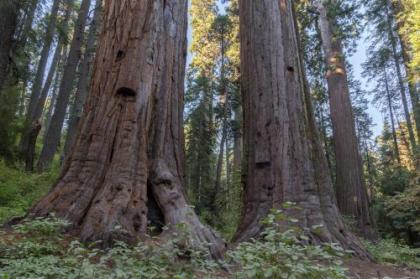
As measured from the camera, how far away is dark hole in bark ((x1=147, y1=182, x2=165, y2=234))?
172 inches

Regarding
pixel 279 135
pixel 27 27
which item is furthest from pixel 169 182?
pixel 27 27

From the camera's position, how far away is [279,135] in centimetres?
600

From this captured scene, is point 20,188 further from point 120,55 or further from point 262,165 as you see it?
point 262,165

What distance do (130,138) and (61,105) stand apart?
33.5ft

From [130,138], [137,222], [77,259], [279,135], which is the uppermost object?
[279,135]

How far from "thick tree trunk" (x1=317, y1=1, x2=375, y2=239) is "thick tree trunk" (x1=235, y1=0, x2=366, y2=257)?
5.26 m

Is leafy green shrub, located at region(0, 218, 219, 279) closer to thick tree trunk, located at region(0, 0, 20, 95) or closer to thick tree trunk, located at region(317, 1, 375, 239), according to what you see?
thick tree trunk, located at region(0, 0, 20, 95)

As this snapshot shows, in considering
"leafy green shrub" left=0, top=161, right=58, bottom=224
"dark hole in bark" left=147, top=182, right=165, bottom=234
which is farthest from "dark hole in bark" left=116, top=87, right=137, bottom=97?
"leafy green shrub" left=0, top=161, right=58, bottom=224

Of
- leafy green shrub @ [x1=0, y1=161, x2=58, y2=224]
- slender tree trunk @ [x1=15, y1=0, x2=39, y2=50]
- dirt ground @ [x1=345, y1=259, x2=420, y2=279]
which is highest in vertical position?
slender tree trunk @ [x1=15, y1=0, x2=39, y2=50]

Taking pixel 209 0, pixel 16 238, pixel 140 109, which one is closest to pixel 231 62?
pixel 209 0

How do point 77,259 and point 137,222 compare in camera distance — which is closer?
point 77,259

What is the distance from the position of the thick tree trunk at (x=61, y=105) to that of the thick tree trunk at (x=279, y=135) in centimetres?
825

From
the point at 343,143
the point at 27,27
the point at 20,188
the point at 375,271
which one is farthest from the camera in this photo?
the point at 27,27

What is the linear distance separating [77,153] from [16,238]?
1.23 m
